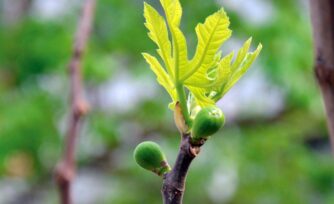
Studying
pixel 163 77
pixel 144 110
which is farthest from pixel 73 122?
pixel 144 110

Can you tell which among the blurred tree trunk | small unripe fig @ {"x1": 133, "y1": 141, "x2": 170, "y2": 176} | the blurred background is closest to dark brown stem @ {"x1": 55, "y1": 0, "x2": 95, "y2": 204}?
small unripe fig @ {"x1": 133, "y1": 141, "x2": 170, "y2": 176}

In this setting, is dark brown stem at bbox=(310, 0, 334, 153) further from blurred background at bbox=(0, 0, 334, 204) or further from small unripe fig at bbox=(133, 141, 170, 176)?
blurred background at bbox=(0, 0, 334, 204)

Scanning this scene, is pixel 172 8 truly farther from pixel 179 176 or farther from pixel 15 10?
pixel 15 10

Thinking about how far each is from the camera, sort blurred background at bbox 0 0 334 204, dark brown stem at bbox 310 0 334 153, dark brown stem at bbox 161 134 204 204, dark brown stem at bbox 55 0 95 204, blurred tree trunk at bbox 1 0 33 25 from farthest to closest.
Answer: blurred tree trunk at bbox 1 0 33 25 → blurred background at bbox 0 0 334 204 → dark brown stem at bbox 55 0 95 204 → dark brown stem at bbox 310 0 334 153 → dark brown stem at bbox 161 134 204 204

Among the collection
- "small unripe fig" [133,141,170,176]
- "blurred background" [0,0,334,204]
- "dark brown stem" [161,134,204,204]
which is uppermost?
"blurred background" [0,0,334,204]

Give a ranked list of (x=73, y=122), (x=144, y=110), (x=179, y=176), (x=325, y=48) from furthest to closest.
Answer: (x=144, y=110) < (x=73, y=122) < (x=325, y=48) < (x=179, y=176)

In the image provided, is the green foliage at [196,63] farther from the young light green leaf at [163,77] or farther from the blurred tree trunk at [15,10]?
the blurred tree trunk at [15,10]

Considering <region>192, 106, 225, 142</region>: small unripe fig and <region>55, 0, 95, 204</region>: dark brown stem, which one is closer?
<region>192, 106, 225, 142</region>: small unripe fig
